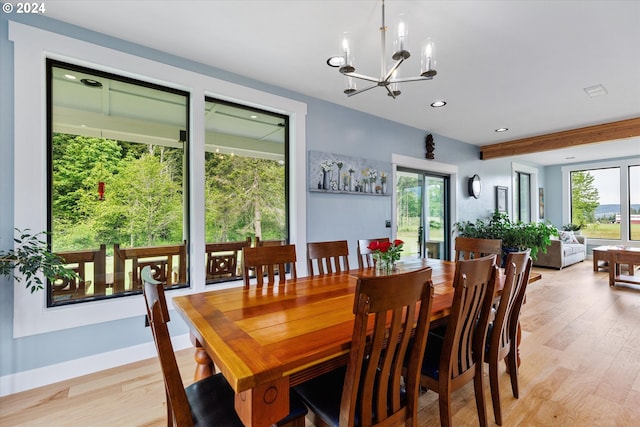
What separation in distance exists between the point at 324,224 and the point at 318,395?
2.40 metres

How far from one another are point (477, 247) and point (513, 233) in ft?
10.3

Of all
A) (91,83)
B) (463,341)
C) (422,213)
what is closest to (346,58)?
(463,341)

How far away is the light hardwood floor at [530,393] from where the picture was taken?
178 centimetres

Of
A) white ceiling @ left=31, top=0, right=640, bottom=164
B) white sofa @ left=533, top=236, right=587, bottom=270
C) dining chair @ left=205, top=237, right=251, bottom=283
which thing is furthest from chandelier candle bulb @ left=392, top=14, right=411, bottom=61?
white sofa @ left=533, top=236, right=587, bottom=270

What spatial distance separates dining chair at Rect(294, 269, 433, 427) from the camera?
1.03 m

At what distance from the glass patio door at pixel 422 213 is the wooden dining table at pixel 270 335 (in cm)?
282

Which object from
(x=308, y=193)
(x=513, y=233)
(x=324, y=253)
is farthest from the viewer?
(x=513, y=233)

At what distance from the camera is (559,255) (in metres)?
6.17

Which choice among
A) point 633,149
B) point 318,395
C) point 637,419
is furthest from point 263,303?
point 633,149

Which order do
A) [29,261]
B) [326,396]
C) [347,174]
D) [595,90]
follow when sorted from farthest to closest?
[347,174]
[595,90]
[29,261]
[326,396]

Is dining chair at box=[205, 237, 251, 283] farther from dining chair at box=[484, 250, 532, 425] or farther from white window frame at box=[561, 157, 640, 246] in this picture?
white window frame at box=[561, 157, 640, 246]

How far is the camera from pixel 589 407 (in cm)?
187

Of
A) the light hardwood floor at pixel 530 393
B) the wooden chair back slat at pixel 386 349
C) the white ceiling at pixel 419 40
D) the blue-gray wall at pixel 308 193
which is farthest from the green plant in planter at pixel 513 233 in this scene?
the wooden chair back slat at pixel 386 349

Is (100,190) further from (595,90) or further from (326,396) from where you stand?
(595,90)
